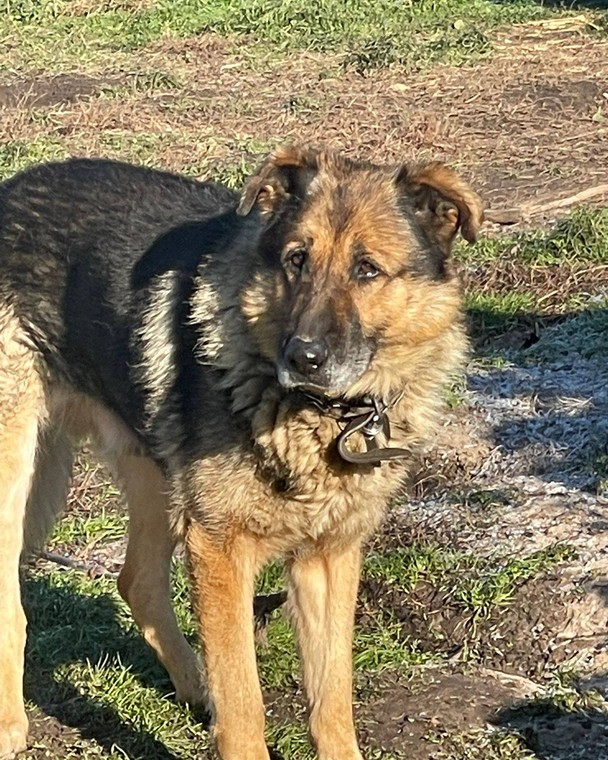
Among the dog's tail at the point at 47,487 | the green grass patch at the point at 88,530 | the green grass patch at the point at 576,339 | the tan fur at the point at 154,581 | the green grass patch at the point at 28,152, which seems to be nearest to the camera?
the tan fur at the point at 154,581

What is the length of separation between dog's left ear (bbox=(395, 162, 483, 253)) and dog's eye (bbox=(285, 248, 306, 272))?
1.32ft

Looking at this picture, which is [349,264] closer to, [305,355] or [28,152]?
[305,355]

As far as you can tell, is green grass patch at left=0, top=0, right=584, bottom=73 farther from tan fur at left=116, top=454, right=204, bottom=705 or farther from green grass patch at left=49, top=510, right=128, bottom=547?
tan fur at left=116, top=454, right=204, bottom=705

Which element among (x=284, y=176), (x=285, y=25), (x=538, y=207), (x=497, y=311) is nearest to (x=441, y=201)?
(x=284, y=176)

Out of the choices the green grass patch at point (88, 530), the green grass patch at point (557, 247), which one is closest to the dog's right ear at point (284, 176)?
the green grass patch at point (88, 530)

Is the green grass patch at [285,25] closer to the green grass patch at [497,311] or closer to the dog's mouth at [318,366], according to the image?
the green grass patch at [497,311]

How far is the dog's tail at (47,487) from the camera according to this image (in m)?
5.25

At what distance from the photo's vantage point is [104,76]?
1484 centimetres

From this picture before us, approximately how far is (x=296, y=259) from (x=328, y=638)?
4.13 ft

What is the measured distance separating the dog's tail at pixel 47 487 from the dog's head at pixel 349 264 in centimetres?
127

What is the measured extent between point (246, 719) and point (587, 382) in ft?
10.5

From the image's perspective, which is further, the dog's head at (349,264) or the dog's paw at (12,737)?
the dog's paw at (12,737)

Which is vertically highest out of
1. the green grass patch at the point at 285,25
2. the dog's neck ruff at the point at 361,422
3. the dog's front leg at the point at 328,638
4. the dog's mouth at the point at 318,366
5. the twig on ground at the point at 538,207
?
the dog's mouth at the point at 318,366

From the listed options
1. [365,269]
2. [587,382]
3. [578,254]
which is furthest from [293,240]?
[578,254]
